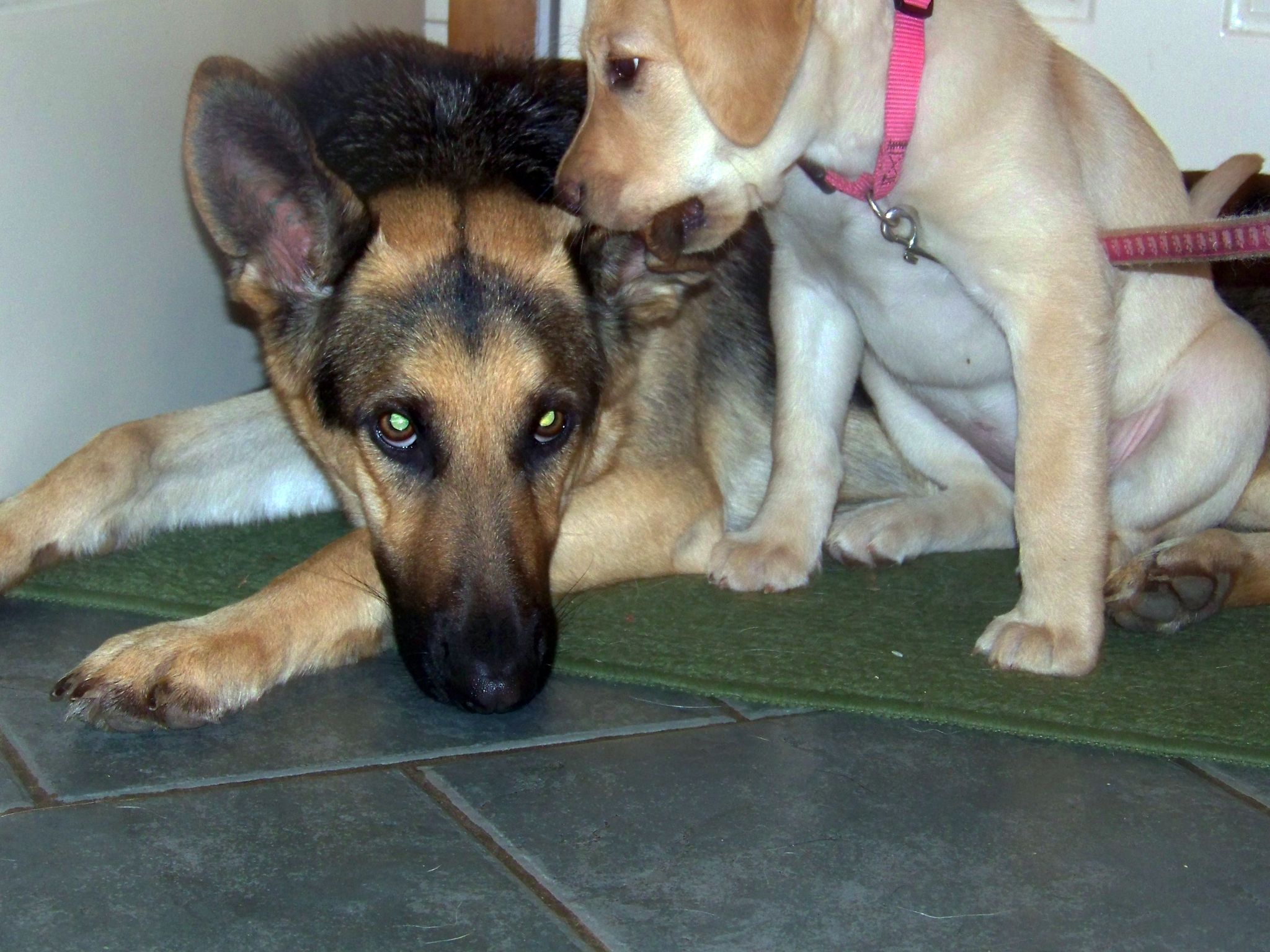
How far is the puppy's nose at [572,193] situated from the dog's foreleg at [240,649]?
2.45ft

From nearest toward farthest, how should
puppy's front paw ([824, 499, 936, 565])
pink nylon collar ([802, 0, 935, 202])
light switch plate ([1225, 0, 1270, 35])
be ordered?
1. pink nylon collar ([802, 0, 935, 202])
2. puppy's front paw ([824, 499, 936, 565])
3. light switch plate ([1225, 0, 1270, 35])

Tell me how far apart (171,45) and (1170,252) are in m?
2.62

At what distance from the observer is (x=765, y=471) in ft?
11.6

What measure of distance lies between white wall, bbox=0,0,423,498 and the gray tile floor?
1.02 metres

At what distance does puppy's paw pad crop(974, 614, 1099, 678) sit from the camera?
2.46 metres

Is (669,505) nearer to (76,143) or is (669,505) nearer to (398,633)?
(398,633)

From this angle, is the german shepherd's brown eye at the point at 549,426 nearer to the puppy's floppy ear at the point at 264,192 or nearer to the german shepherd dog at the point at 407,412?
the german shepherd dog at the point at 407,412

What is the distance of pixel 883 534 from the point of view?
3.18 metres

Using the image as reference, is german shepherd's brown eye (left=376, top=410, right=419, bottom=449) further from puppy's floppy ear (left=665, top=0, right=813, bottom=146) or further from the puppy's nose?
puppy's floppy ear (left=665, top=0, right=813, bottom=146)

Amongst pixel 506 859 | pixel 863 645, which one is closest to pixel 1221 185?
pixel 863 645

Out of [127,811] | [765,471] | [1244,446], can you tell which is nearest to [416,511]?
[127,811]

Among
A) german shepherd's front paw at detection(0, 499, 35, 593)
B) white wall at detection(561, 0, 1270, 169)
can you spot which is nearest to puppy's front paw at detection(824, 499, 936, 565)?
german shepherd's front paw at detection(0, 499, 35, 593)

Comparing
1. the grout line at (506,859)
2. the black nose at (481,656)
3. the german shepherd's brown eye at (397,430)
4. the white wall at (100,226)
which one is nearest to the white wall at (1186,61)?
the white wall at (100,226)

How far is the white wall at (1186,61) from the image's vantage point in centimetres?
492
